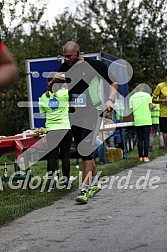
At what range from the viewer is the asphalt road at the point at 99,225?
6.12 m

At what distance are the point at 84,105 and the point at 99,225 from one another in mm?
2736

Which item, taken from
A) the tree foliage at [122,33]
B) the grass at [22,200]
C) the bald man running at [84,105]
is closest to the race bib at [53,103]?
the bald man running at [84,105]

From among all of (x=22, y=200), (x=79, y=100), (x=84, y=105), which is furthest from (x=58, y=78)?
(x=22, y=200)

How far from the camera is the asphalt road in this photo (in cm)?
612

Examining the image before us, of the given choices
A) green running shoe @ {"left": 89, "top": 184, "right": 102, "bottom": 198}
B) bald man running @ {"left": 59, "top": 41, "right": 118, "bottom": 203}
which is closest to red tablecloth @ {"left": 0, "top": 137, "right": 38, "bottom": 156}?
bald man running @ {"left": 59, "top": 41, "right": 118, "bottom": 203}

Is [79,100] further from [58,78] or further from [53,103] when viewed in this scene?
[53,103]

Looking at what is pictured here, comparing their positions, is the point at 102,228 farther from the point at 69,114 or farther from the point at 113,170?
the point at 113,170

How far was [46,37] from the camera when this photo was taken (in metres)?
47.0

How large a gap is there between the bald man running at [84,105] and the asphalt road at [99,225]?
0.46 meters

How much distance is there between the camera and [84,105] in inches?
378

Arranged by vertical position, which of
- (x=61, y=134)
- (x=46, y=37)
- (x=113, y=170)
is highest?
(x=46, y=37)

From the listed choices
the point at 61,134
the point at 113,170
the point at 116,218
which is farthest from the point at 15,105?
the point at 116,218

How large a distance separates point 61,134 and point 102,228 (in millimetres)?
3851

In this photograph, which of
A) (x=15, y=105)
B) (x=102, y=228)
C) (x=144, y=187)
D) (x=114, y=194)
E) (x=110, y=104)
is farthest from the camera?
(x=15, y=105)
